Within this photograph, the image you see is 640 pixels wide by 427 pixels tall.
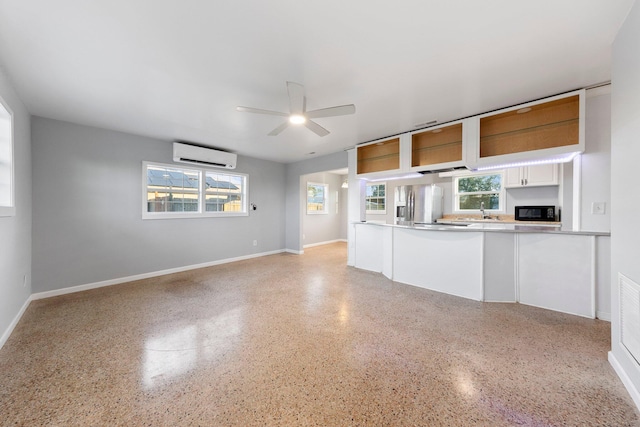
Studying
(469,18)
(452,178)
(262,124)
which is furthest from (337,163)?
(469,18)

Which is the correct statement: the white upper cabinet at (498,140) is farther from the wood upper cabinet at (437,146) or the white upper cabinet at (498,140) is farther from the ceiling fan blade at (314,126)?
the ceiling fan blade at (314,126)

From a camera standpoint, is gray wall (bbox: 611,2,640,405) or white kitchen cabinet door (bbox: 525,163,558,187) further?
white kitchen cabinet door (bbox: 525,163,558,187)

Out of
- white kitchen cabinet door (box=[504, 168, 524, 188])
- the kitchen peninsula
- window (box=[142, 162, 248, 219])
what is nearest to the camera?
the kitchen peninsula

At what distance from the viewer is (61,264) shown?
11.3 feet

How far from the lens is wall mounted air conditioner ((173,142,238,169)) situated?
438 centimetres

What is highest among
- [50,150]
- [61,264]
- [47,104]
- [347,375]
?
[47,104]

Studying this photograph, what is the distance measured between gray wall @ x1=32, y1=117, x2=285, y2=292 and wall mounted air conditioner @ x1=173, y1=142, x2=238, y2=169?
0.82 ft

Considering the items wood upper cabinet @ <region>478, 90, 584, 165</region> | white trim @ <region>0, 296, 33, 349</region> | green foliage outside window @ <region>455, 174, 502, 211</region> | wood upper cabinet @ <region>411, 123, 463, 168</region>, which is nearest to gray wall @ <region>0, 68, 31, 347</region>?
white trim @ <region>0, 296, 33, 349</region>

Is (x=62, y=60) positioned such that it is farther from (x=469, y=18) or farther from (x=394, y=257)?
(x=394, y=257)

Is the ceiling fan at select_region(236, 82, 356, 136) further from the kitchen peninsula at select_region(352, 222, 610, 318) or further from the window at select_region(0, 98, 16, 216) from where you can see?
the window at select_region(0, 98, 16, 216)

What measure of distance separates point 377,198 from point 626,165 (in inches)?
231

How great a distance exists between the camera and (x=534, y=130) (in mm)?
2879

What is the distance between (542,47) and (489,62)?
0.35 metres

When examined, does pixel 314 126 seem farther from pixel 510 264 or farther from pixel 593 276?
pixel 593 276
